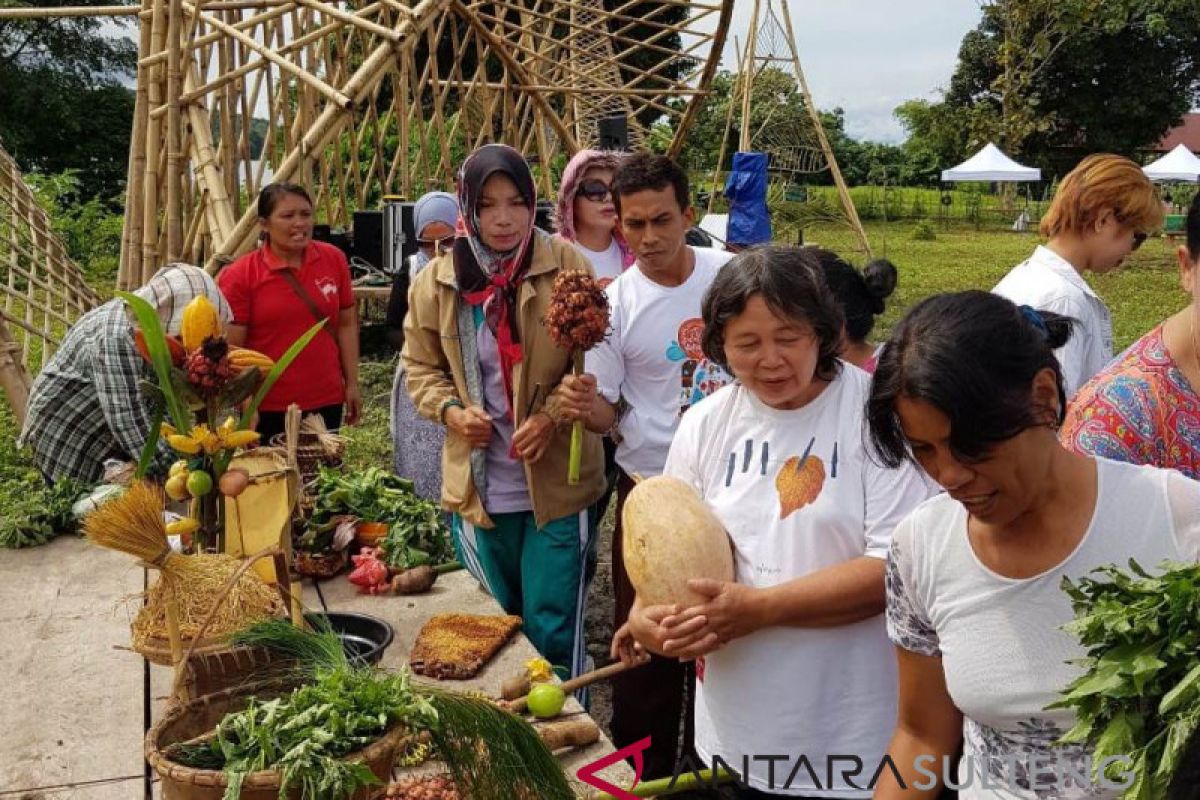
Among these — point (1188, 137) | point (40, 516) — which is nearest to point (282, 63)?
A: point (40, 516)

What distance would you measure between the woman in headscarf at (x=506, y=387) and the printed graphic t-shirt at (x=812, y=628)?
3.56 ft

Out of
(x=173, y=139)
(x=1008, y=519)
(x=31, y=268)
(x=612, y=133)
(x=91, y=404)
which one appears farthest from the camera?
(x=31, y=268)

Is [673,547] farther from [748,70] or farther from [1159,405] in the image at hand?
[748,70]

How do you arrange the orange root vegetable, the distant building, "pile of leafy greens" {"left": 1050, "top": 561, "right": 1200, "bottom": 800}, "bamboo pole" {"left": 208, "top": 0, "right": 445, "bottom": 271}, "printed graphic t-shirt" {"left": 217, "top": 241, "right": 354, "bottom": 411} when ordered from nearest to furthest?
1. "pile of leafy greens" {"left": 1050, "top": 561, "right": 1200, "bottom": 800}
2. the orange root vegetable
3. "printed graphic t-shirt" {"left": 217, "top": 241, "right": 354, "bottom": 411}
4. "bamboo pole" {"left": 208, "top": 0, "right": 445, "bottom": 271}
5. the distant building

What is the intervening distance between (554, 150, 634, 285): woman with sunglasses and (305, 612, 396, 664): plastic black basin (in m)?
1.66

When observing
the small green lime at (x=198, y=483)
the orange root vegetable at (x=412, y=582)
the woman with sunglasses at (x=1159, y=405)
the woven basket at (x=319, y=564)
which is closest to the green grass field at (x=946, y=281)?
the woven basket at (x=319, y=564)

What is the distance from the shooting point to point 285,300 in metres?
→ 5.02

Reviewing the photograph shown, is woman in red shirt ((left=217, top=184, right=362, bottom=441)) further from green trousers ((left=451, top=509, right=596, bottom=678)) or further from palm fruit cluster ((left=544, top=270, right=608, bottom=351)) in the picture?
palm fruit cluster ((left=544, top=270, right=608, bottom=351))

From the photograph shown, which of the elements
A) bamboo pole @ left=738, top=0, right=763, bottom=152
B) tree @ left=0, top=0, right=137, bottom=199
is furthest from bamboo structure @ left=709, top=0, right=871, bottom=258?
tree @ left=0, top=0, right=137, bottom=199

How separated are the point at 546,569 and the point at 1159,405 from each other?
73.4 inches

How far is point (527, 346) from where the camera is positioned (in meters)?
3.18

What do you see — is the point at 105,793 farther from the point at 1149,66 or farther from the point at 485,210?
the point at 1149,66

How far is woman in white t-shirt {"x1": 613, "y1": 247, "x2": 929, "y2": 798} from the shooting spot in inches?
79.7

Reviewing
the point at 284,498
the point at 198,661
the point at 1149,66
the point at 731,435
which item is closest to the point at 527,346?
the point at 284,498
